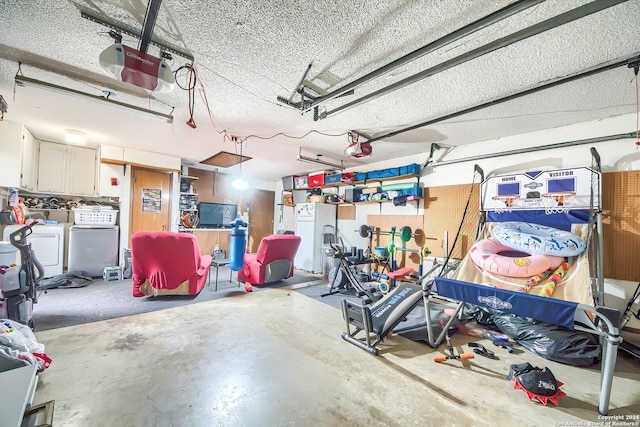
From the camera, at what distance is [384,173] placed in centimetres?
485

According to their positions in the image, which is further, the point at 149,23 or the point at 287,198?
the point at 287,198

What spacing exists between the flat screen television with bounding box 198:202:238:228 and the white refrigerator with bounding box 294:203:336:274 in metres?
2.08

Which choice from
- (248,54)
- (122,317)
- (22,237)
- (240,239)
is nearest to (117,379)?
(122,317)

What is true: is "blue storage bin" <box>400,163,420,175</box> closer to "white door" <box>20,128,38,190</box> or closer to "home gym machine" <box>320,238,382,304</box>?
"home gym machine" <box>320,238,382,304</box>

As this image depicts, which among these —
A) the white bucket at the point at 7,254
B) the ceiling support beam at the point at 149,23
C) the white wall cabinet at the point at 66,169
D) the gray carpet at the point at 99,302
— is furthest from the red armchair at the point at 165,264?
the white wall cabinet at the point at 66,169

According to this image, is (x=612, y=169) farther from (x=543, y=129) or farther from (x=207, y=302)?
(x=207, y=302)

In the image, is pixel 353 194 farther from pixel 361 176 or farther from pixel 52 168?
pixel 52 168

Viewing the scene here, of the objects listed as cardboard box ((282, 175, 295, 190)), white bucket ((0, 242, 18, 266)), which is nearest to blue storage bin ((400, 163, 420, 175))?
cardboard box ((282, 175, 295, 190))

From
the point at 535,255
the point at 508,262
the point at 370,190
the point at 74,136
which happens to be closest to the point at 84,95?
the point at 74,136

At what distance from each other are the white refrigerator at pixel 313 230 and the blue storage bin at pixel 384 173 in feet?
4.51

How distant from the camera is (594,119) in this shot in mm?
2951

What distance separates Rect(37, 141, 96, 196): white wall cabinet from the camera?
14.9ft

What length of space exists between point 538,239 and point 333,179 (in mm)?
3847

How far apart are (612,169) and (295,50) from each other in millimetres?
3820
